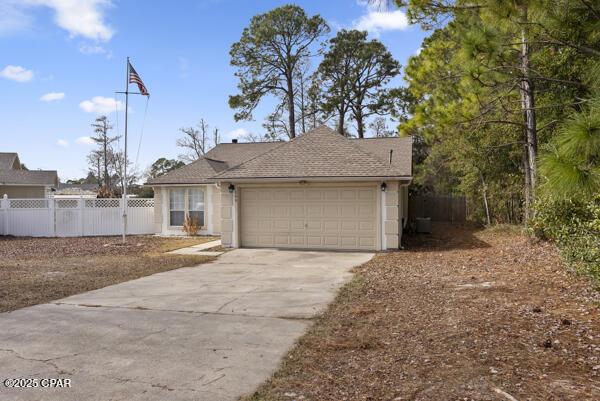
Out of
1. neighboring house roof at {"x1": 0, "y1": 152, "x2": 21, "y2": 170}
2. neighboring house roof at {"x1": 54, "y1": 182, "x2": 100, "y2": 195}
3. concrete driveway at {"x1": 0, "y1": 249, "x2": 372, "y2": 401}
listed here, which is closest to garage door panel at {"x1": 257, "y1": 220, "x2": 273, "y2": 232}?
concrete driveway at {"x1": 0, "y1": 249, "x2": 372, "y2": 401}

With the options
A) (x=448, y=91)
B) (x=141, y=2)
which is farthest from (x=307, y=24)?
(x=448, y=91)

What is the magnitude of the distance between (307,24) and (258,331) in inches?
1111

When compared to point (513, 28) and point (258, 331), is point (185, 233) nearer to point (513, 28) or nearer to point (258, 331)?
point (258, 331)

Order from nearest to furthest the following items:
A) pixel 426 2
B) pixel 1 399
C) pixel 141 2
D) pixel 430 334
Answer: pixel 1 399 → pixel 430 334 → pixel 426 2 → pixel 141 2

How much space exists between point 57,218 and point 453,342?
18.9 metres

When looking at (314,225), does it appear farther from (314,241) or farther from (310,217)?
(314,241)

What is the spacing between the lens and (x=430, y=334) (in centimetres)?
524

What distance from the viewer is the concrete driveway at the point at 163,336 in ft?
13.2

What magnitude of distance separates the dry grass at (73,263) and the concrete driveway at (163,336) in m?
0.79

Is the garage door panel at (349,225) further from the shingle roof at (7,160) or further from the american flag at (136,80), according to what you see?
the shingle roof at (7,160)

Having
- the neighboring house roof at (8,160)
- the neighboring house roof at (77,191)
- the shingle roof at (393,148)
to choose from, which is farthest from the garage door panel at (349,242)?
the neighboring house roof at (77,191)

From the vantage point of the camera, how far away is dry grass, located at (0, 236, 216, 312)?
8.21 meters

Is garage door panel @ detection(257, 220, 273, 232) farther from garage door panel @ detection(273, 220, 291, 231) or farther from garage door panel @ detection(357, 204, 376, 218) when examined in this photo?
garage door panel @ detection(357, 204, 376, 218)

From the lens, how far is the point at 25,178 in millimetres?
28281
